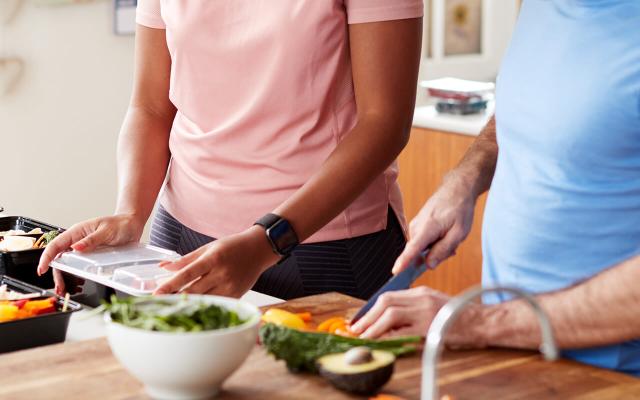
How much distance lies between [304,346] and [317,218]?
51cm

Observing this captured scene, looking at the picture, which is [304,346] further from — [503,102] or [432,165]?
[432,165]

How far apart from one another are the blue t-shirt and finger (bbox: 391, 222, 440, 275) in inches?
4.2

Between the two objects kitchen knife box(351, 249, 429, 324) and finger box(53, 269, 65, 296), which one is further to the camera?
finger box(53, 269, 65, 296)

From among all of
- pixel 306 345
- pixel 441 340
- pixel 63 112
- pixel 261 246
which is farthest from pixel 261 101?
pixel 63 112

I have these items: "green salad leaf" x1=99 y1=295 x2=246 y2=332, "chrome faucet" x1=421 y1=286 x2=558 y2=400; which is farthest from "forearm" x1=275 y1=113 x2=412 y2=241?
"chrome faucet" x1=421 y1=286 x2=558 y2=400

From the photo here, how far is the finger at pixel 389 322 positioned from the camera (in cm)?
142

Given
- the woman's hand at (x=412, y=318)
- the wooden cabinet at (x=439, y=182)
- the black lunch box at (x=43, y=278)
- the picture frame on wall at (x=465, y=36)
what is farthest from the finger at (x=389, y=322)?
the picture frame on wall at (x=465, y=36)

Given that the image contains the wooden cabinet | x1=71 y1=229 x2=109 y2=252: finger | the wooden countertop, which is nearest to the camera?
the wooden countertop

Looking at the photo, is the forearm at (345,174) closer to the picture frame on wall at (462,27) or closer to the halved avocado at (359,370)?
the halved avocado at (359,370)

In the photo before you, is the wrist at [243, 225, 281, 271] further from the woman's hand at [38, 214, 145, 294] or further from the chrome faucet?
the chrome faucet

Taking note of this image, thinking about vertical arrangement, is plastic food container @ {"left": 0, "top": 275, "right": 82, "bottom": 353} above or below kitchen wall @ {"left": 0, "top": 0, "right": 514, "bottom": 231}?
above

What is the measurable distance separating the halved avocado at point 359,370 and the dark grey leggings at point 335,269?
0.64 metres

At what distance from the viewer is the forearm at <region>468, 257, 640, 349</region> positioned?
136cm

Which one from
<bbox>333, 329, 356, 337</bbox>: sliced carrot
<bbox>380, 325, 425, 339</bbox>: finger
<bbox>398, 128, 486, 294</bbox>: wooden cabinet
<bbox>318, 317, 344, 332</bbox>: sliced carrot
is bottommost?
<bbox>398, 128, 486, 294</bbox>: wooden cabinet
